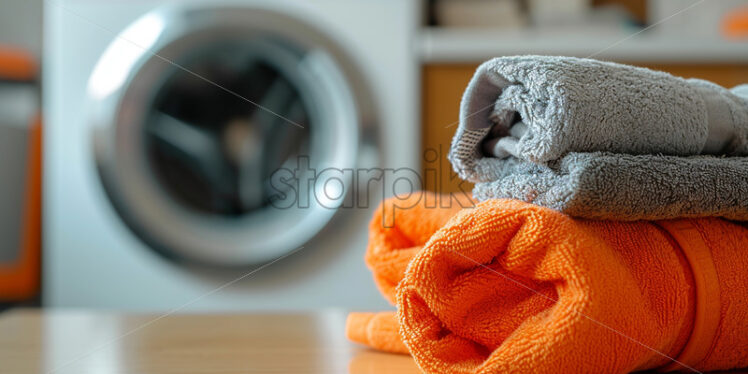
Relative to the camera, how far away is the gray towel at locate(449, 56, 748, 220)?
1.05 feet

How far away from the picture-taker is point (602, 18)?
3.83ft

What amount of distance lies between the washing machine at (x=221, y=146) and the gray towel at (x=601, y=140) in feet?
1.99

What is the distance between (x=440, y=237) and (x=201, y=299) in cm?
80

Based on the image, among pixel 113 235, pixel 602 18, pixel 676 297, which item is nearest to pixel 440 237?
pixel 676 297

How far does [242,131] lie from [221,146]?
40mm

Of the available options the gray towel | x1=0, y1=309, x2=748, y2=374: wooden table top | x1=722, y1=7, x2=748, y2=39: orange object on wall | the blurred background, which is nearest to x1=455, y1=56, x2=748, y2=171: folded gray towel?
the gray towel

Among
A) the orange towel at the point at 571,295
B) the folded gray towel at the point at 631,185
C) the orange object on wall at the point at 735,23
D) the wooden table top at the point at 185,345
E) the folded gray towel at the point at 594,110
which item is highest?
the orange object on wall at the point at 735,23

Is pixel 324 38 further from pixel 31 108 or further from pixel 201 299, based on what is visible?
pixel 31 108

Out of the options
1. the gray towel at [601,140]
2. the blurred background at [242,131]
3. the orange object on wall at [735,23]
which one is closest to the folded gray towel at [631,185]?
the gray towel at [601,140]

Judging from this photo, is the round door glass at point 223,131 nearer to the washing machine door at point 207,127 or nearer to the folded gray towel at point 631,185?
the washing machine door at point 207,127

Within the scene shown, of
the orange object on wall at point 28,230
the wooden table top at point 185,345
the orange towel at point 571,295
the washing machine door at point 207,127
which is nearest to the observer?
Answer: the orange towel at point 571,295

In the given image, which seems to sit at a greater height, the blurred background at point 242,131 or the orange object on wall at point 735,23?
the orange object on wall at point 735,23

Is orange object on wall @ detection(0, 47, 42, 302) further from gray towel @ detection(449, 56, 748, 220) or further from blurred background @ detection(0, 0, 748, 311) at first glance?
gray towel @ detection(449, 56, 748, 220)

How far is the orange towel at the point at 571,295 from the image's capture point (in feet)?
0.98
